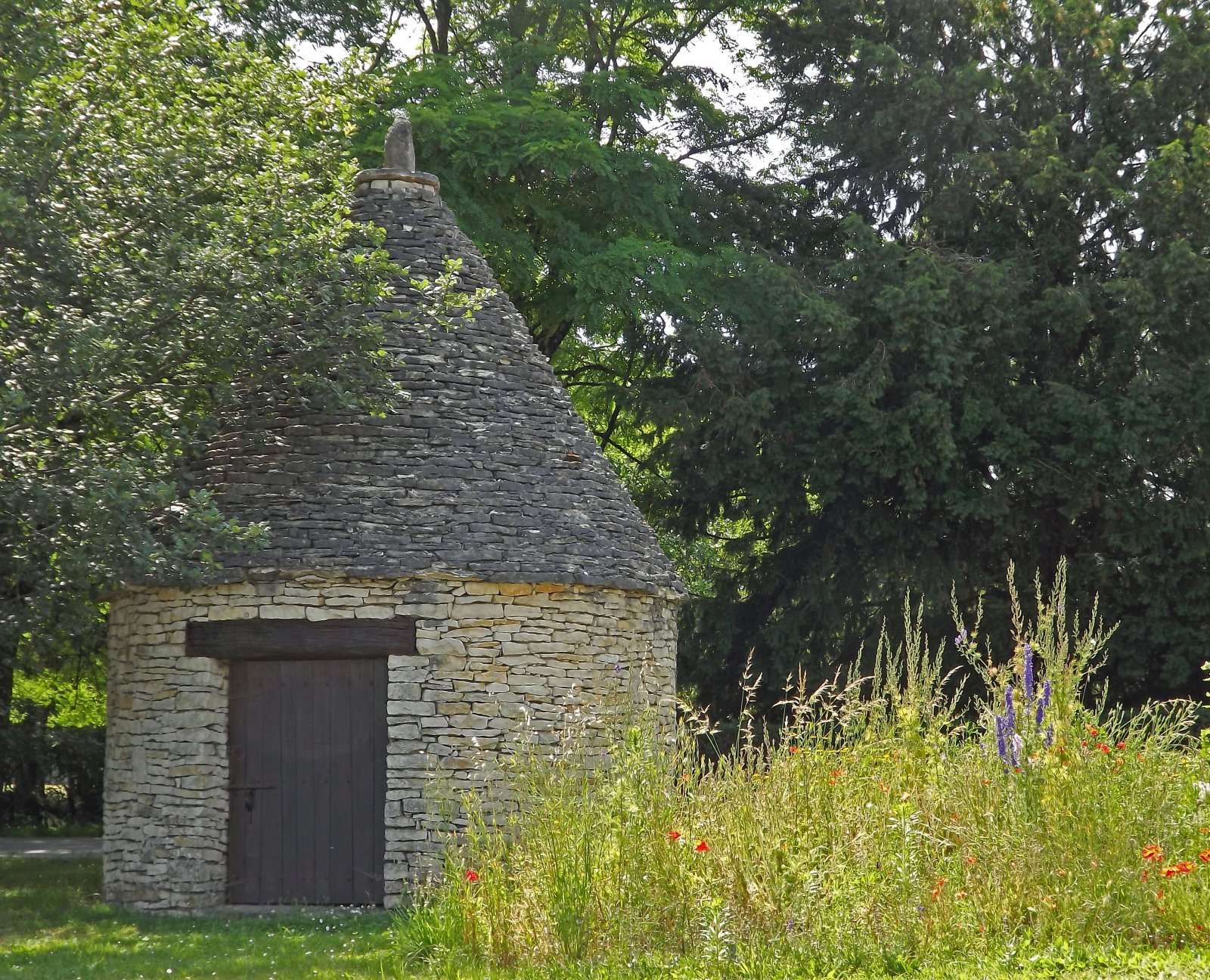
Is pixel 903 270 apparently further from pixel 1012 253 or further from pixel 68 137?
pixel 68 137

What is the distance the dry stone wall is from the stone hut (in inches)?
0.5

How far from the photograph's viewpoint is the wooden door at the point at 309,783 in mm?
10094

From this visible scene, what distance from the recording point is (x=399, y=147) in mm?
12289

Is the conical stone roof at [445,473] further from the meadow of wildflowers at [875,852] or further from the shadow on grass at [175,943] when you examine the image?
the meadow of wildflowers at [875,852]

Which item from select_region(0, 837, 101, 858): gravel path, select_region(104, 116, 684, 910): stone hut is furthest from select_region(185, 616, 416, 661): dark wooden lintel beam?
select_region(0, 837, 101, 858): gravel path

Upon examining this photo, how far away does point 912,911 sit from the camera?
6.25 m

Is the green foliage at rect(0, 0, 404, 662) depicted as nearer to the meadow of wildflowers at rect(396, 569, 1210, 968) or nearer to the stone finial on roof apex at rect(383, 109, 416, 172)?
the stone finial on roof apex at rect(383, 109, 416, 172)

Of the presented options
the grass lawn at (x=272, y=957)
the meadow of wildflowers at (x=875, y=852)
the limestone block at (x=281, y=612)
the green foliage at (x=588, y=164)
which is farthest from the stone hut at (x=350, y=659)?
the green foliage at (x=588, y=164)

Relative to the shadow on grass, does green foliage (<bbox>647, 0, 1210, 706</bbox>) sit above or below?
above

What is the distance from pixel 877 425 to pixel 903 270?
2169 millimetres

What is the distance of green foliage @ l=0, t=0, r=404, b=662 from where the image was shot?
331 inches

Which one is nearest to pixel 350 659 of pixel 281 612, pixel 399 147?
pixel 281 612

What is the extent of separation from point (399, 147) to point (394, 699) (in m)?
5.44

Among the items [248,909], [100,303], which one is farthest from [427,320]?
[248,909]
